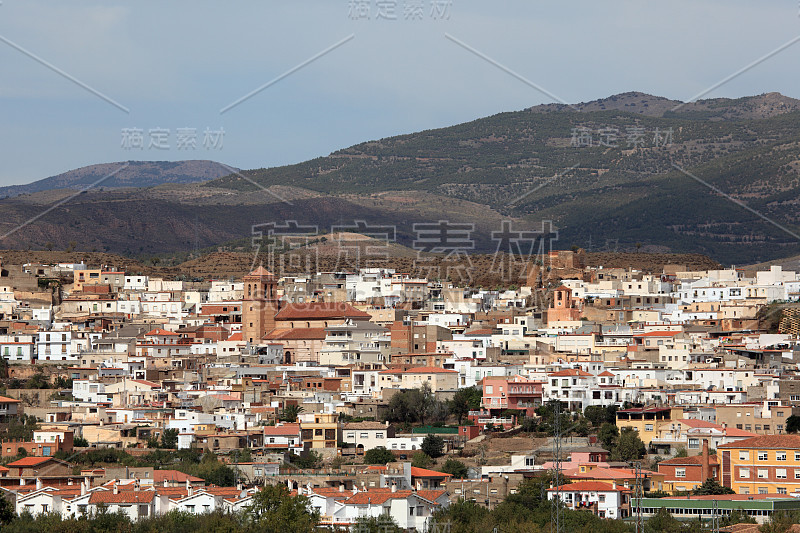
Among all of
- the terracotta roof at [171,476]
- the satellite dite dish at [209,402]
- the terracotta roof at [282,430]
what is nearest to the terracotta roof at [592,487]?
the terracotta roof at [171,476]

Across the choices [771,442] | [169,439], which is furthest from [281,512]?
[169,439]

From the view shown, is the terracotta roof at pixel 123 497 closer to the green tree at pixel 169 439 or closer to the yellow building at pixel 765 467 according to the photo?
the green tree at pixel 169 439

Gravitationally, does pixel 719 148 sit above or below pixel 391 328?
above

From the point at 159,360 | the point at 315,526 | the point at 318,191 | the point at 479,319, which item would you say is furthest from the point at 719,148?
the point at 315,526

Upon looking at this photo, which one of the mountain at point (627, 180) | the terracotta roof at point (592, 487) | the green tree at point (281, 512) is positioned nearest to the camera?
the green tree at point (281, 512)

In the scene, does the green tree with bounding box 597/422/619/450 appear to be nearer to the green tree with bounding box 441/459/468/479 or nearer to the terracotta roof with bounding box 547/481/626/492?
the green tree with bounding box 441/459/468/479

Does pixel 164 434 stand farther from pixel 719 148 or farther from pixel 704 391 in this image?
pixel 719 148

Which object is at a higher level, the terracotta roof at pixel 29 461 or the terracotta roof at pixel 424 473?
the terracotta roof at pixel 29 461
